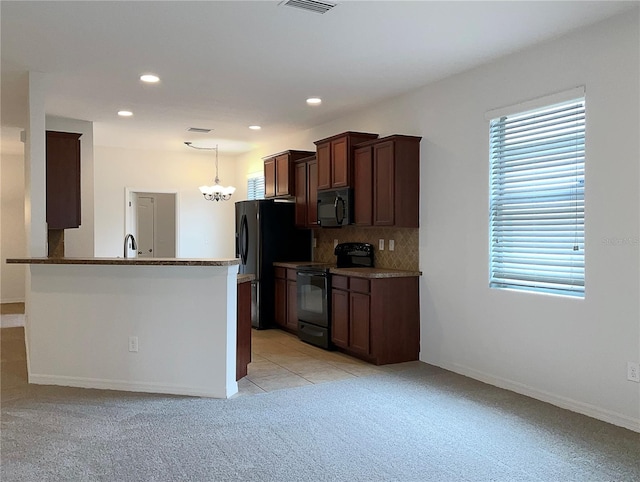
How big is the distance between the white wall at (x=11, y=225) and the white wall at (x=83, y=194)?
3.42 m

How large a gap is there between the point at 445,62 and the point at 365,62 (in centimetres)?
66

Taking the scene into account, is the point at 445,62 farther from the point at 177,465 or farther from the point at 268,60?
the point at 177,465

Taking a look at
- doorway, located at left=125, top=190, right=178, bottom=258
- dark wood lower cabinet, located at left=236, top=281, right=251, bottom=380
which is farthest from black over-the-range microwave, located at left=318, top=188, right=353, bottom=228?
doorway, located at left=125, top=190, right=178, bottom=258

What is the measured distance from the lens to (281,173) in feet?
24.4

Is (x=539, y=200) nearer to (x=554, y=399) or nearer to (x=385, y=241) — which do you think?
(x=554, y=399)

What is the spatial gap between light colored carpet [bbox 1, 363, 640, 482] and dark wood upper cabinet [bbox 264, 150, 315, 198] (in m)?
3.51

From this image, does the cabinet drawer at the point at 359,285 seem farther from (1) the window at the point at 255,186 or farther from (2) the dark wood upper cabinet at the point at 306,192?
(1) the window at the point at 255,186

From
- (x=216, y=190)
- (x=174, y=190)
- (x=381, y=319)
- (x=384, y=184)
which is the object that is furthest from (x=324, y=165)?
(x=174, y=190)

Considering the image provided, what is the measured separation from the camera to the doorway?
31.6 feet

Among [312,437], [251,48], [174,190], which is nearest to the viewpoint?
[312,437]

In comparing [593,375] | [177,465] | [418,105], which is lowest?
[177,465]

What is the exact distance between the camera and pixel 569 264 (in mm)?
3891

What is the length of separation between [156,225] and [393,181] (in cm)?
587

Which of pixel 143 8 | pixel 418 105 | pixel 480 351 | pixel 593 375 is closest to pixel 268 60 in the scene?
pixel 143 8
